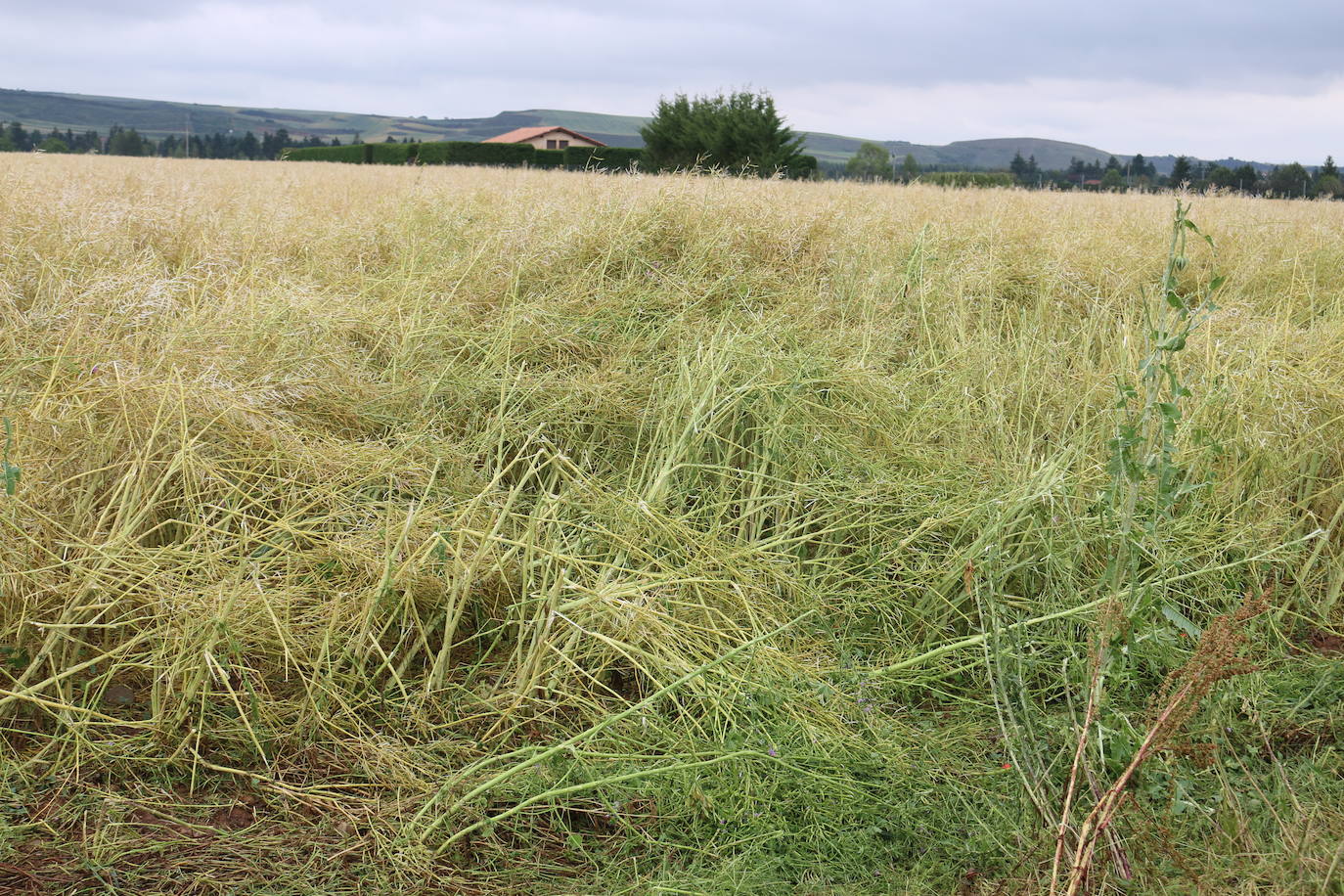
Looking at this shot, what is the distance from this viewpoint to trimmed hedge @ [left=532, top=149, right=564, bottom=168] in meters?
24.3

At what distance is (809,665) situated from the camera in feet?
7.95

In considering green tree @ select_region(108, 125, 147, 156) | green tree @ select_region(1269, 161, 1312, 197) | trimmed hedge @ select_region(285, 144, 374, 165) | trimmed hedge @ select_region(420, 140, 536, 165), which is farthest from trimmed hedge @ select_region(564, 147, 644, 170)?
green tree @ select_region(108, 125, 147, 156)

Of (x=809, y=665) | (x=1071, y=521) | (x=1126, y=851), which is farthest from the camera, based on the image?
(x=1071, y=521)

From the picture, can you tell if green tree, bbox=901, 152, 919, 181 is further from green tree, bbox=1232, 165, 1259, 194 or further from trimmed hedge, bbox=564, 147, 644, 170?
trimmed hedge, bbox=564, 147, 644, 170

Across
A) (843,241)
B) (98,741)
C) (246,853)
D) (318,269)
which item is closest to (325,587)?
(98,741)

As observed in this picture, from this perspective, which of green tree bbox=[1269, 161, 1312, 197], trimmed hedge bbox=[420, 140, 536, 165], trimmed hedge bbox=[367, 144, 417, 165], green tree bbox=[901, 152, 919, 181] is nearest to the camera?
green tree bbox=[1269, 161, 1312, 197]

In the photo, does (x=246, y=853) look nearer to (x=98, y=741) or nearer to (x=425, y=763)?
(x=425, y=763)

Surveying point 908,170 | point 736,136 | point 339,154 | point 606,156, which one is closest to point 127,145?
point 339,154

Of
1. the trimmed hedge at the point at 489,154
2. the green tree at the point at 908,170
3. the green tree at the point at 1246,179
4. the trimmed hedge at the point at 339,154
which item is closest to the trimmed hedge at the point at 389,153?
the trimmed hedge at the point at 339,154

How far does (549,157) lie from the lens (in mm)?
24828

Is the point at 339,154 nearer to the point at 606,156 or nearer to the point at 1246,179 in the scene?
the point at 606,156

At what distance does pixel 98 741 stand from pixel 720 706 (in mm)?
1379

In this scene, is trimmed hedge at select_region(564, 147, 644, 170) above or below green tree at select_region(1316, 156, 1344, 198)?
above

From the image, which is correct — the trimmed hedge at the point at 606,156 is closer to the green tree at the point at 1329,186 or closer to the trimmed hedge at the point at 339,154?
the trimmed hedge at the point at 339,154
